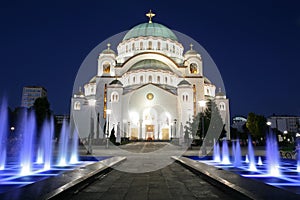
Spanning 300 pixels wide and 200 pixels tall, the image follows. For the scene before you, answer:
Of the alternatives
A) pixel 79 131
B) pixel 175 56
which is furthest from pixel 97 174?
pixel 175 56

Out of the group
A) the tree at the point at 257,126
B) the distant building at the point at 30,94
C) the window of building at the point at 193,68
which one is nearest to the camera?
the tree at the point at 257,126

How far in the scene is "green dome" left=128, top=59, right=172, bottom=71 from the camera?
1698 inches

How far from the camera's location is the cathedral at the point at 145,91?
129 feet

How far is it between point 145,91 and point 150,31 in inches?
692

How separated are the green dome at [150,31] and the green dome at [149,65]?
858 cm

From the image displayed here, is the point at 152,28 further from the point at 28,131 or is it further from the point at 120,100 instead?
the point at 28,131

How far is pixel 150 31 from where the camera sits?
169ft

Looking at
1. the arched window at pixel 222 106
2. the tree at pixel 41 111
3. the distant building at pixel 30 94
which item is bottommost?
the tree at pixel 41 111

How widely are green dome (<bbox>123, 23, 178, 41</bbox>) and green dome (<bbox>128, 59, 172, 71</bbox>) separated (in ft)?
28.1

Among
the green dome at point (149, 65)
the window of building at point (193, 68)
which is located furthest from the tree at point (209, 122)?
the window of building at point (193, 68)

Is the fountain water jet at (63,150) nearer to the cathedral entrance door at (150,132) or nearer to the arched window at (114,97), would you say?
the cathedral entrance door at (150,132)

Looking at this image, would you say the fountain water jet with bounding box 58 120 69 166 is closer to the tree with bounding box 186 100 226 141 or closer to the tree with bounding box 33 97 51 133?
the tree with bounding box 33 97 51 133

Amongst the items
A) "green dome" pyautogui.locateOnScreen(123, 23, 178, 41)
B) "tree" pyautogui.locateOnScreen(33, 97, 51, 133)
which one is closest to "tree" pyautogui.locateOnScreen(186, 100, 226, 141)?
"tree" pyautogui.locateOnScreen(33, 97, 51, 133)

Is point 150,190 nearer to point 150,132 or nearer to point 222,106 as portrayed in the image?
point 150,132
